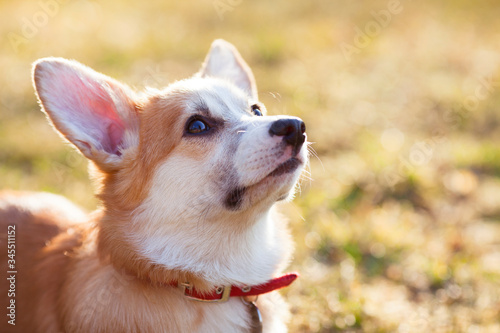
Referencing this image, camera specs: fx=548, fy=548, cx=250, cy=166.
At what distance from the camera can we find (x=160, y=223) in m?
2.85

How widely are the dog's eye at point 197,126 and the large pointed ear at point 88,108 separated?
0.34 meters

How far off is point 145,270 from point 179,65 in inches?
218

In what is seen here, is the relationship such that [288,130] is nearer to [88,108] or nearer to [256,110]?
[256,110]

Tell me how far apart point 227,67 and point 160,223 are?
1340 millimetres

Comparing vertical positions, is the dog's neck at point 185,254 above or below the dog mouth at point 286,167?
below

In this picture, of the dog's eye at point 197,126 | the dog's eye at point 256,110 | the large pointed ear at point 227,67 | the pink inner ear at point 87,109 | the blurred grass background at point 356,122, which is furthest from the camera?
the blurred grass background at point 356,122

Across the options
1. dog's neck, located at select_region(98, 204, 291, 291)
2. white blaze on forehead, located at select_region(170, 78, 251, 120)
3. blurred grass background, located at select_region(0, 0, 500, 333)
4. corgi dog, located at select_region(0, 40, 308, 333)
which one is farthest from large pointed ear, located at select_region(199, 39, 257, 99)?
dog's neck, located at select_region(98, 204, 291, 291)

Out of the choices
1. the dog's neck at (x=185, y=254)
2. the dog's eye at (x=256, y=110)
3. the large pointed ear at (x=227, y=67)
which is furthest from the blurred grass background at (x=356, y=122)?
the dog's neck at (x=185, y=254)

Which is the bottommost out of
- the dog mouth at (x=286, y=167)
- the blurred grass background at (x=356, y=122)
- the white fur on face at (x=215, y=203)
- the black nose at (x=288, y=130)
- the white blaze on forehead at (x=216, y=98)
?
the blurred grass background at (x=356, y=122)

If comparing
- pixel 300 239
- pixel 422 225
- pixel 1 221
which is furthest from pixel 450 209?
pixel 1 221

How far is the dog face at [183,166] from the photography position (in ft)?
9.07

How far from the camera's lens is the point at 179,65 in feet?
25.9

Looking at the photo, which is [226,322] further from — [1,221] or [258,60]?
[258,60]

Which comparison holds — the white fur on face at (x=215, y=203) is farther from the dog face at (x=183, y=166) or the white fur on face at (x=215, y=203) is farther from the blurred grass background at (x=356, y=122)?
the blurred grass background at (x=356, y=122)
